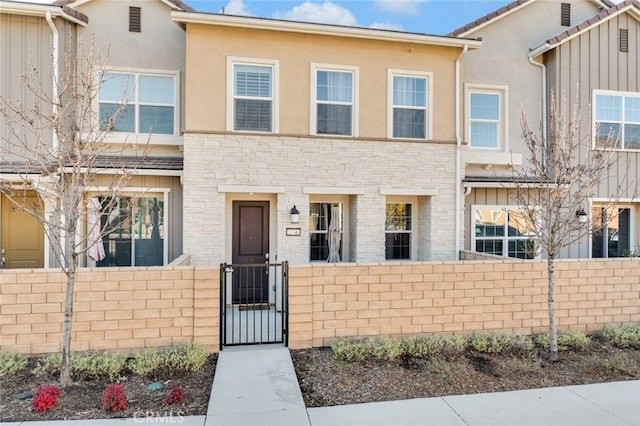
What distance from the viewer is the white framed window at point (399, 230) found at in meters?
9.57

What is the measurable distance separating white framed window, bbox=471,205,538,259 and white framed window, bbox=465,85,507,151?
69.7 inches

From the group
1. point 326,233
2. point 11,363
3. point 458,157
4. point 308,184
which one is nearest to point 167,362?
point 11,363

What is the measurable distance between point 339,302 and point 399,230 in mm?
4134

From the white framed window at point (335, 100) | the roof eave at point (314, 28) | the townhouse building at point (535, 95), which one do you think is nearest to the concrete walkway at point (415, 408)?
the white framed window at point (335, 100)

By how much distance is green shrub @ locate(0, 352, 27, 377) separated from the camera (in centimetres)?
479

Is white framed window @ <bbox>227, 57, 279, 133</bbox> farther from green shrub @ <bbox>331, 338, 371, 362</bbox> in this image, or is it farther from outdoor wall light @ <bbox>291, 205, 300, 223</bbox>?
green shrub @ <bbox>331, 338, 371, 362</bbox>

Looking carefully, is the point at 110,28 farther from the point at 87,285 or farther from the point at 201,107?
the point at 87,285

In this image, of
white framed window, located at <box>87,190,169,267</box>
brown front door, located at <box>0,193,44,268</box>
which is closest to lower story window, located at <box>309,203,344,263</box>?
white framed window, located at <box>87,190,169,267</box>

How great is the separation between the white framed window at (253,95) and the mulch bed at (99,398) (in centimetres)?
517

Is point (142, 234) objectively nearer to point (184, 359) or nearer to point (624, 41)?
point (184, 359)

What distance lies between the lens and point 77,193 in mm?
4766

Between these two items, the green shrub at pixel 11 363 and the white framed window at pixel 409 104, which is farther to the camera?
the white framed window at pixel 409 104

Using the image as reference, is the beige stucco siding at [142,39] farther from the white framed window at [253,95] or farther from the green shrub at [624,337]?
the green shrub at [624,337]

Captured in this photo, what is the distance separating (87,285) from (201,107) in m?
4.24
